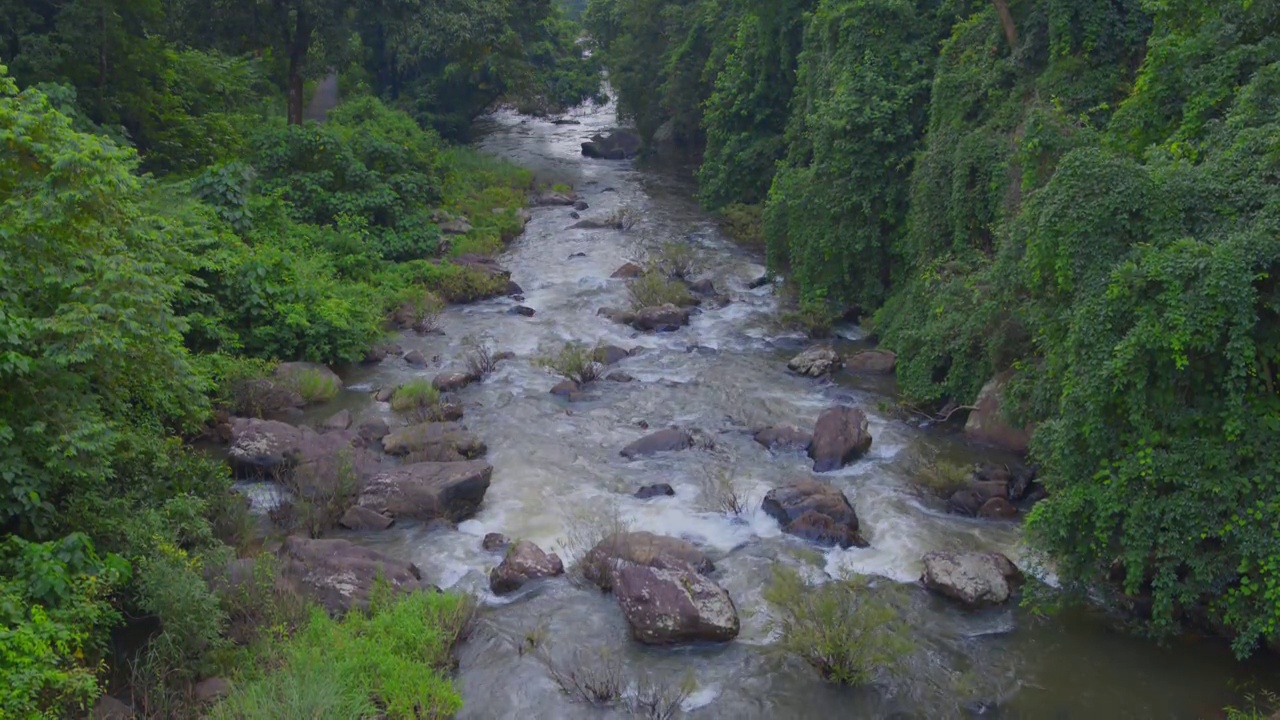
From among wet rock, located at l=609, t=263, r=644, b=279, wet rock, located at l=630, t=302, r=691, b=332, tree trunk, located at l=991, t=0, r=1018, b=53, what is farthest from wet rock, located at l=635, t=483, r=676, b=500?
wet rock, located at l=609, t=263, r=644, b=279

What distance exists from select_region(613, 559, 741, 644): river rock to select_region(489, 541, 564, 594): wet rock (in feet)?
3.46

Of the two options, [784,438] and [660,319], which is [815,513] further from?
[660,319]

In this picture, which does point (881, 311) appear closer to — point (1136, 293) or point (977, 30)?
point (977, 30)

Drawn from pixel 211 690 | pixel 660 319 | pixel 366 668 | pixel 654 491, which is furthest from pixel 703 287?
pixel 211 690

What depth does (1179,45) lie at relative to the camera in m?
13.0

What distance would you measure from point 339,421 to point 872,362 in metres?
9.83

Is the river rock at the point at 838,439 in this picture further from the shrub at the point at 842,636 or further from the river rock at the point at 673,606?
the shrub at the point at 842,636

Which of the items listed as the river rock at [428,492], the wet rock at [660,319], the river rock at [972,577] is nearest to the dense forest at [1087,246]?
the river rock at [972,577]

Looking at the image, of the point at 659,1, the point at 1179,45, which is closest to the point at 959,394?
the point at 1179,45

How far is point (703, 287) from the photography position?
23859mm

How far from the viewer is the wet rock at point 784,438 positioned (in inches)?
596

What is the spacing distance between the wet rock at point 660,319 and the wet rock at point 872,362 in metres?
4.17

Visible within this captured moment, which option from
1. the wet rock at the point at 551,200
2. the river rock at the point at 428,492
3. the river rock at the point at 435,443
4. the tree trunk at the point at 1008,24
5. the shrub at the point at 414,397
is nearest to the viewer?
the river rock at the point at 428,492

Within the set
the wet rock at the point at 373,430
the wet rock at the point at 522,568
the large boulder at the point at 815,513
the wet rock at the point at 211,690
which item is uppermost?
the wet rock at the point at 211,690
